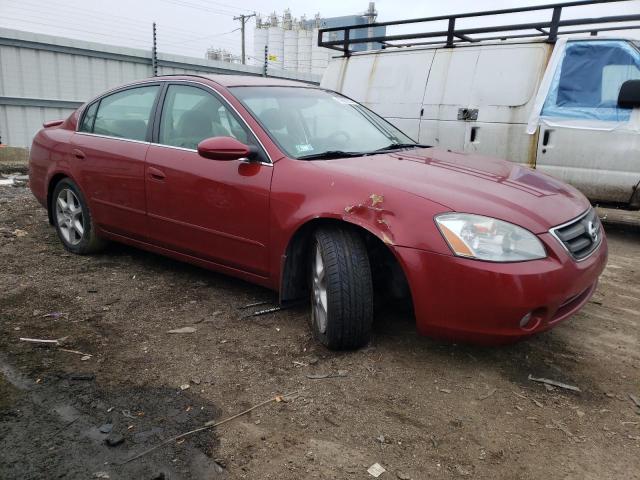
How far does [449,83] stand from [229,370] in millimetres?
4860

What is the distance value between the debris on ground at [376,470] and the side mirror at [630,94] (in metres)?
4.82

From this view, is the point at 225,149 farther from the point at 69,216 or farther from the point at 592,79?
the point at 592,79

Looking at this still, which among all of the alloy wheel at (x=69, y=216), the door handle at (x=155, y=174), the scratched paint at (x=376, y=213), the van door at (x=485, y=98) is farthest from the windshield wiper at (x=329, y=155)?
the van door at (x=485, y=98)

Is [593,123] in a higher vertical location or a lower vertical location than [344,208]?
higher

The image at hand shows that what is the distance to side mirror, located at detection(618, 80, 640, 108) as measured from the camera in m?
5.21

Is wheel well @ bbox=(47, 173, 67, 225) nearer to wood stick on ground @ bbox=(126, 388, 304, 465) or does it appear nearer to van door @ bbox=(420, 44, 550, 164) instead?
wood stick on ground @ bbox=(126, 388, 304, 465)

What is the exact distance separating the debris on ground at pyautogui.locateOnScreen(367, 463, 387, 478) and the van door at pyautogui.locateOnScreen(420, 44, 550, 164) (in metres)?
4.78

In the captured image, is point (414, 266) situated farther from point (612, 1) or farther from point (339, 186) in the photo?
point (612, 1)

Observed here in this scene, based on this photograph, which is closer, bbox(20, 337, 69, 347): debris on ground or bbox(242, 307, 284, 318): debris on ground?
bbox(20, 337, 69, 347): debris on ground

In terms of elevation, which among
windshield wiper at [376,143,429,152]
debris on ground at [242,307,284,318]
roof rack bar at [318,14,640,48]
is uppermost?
roof rack bar at [318,14,640,48]

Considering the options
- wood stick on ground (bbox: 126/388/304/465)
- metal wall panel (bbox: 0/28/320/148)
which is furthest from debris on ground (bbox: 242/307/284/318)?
metal wall panel (bbox: 0/28/320/148)

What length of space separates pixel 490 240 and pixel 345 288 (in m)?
0.74

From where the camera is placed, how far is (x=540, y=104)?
5758 millimetres

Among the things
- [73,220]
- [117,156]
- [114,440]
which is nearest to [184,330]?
[114,440]
